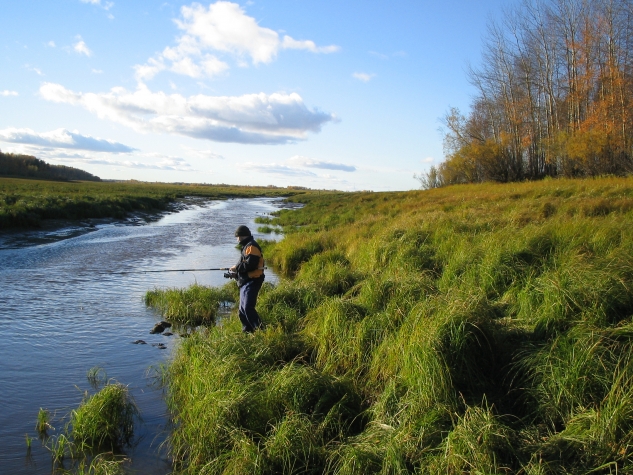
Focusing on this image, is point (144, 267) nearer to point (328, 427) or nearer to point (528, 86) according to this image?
point (328, 427)

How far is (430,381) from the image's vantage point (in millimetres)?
4941

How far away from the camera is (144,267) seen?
16.9 m

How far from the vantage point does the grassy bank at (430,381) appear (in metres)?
4.11

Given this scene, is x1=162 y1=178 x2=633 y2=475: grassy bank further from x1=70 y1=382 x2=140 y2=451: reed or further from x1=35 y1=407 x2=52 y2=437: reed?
x1=35 y1=407 x2=52 y2=437: reed

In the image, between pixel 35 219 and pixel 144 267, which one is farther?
pixel 35 219

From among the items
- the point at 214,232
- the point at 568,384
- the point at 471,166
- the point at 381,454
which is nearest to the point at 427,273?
the point at 568,384

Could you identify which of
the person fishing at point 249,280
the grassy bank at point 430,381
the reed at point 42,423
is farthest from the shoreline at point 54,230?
the grassy bank at point 430,381

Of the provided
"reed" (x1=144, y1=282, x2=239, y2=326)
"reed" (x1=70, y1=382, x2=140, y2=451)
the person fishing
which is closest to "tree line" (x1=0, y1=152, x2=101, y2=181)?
"reed" (x1=144, y1=282, x2=239, y2=326)

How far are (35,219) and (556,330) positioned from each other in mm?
26542

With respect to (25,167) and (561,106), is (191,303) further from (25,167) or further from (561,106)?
(25,167)

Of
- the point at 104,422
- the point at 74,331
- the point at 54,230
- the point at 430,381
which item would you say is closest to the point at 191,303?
the point at 74,331

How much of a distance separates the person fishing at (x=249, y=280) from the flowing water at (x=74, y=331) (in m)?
1.49

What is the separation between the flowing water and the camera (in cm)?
559

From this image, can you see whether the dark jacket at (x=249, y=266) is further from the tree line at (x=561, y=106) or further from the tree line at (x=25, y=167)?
the tree line at (x=25, y=167)
